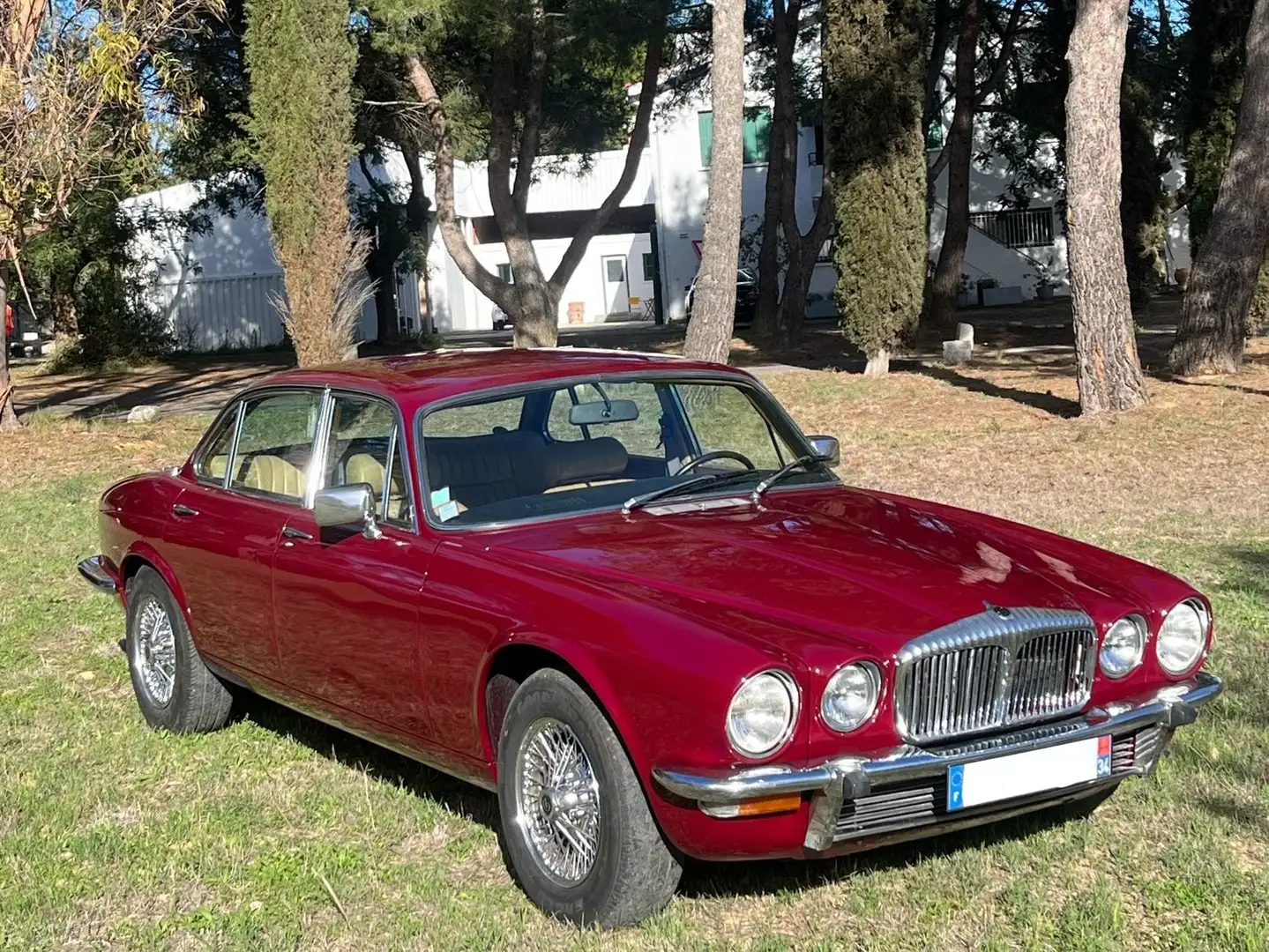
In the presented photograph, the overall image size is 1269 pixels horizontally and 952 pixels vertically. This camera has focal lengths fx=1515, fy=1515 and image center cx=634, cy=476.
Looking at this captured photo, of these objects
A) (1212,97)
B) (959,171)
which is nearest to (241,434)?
(1212,97)

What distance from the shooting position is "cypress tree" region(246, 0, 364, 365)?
770 inches

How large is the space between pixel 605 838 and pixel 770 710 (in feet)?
A: 2.01

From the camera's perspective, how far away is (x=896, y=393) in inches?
712

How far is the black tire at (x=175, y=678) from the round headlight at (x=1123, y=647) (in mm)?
3593

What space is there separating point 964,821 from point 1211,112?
1942 centimetres

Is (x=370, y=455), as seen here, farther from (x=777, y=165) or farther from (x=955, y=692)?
(x=777, y=165)

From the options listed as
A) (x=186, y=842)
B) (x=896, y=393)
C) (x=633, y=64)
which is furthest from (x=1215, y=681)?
(x=633, y=64)

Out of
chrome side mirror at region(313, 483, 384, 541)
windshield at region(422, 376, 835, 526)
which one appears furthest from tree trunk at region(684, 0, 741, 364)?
chrome side mirror at region(313, 483, 384, 541)

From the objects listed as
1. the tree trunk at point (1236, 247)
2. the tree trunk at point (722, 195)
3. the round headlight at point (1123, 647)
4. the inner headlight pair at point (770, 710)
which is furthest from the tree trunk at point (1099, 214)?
the inner headlight pair at point (770, 710)

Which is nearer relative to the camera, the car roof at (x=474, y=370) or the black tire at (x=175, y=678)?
the car roof at (x=474, y=370)

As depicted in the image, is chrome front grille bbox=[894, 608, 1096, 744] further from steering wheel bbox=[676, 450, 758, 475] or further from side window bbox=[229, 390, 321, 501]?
side window bbox=[229, 390, 321, 501]

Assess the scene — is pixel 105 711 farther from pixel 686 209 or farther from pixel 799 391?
pixel 686 209

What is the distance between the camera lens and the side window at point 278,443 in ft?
19.0

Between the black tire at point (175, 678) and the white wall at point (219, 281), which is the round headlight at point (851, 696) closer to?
the black tire at point (175, 678)
